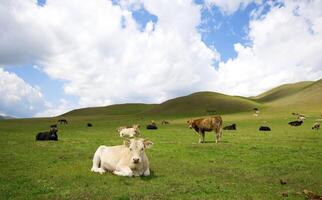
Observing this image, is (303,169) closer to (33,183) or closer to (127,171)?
(127,171)

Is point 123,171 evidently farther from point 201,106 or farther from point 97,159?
point 201,106

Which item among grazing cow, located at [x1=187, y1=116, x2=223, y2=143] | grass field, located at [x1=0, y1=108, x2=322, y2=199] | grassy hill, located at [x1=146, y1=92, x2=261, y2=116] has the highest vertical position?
grassy hill, located at [x1=146, y1=92, x2=261, y2=116]

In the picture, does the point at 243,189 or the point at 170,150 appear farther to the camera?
the point at 170,150

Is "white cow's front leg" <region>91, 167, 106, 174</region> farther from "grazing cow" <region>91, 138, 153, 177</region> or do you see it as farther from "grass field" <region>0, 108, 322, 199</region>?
"grass field" <region>0, 108, 322, 199</region>

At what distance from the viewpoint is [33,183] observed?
14.3 m

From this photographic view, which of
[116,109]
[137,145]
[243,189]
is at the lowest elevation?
[243,189]

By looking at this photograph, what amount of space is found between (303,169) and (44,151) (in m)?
16.0

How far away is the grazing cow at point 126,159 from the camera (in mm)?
14812

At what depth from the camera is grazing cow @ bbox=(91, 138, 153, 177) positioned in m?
14.8

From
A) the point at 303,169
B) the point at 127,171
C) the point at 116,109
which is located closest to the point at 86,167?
the point at 127,171

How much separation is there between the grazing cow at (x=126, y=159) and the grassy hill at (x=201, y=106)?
106257 millimetres

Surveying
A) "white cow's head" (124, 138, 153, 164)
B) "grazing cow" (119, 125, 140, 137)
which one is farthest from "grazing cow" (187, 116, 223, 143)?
"white cow's head" (124, 138, 153, 164)

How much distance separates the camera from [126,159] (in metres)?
15.5

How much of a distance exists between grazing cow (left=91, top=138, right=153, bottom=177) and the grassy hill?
10626cm
